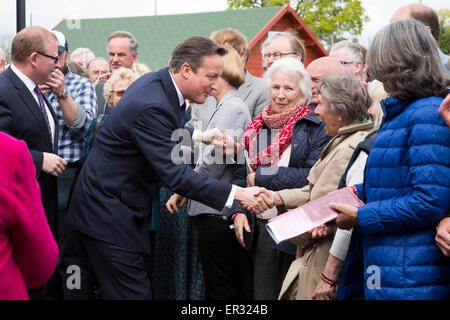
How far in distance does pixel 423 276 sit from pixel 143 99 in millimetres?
2076

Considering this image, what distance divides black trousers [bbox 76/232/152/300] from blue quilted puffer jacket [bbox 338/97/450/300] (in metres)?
1.65

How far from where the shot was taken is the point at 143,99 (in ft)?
13.5

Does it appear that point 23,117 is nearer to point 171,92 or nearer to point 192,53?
point 171,92

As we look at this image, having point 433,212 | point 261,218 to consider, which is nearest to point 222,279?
point 261,218

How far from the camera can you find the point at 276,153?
15.0 ft

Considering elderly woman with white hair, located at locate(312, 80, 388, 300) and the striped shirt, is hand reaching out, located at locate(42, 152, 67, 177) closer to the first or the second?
the striped shirt

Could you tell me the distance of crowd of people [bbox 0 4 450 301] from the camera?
9.54 ft

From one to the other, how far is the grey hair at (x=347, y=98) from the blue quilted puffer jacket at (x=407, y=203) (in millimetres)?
829

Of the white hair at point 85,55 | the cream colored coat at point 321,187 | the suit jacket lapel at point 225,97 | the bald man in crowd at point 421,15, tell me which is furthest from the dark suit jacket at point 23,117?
the white hair at point 85,55

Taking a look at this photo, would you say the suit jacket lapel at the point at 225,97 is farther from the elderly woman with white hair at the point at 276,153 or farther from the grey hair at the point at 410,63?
the grey hair at the point at 410,63

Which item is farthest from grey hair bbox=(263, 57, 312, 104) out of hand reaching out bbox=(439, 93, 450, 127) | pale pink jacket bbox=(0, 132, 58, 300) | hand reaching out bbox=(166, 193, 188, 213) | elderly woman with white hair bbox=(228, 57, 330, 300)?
pale pink jacket bbox=(0, 132, 58, 300)

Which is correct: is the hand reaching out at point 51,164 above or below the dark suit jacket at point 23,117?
below

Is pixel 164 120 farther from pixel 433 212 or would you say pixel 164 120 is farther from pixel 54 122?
pixel 433 212

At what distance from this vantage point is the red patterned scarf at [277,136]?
456 cm
